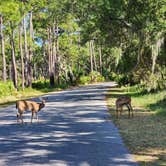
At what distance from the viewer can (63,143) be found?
1289 centimetres

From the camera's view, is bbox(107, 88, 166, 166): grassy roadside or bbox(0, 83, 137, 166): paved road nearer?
bbox(0, 83, 137, 166): paved road

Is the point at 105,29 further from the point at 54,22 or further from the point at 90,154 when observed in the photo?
the point at 54,22

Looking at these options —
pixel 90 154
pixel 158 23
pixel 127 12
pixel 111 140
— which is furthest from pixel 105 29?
pixel 90 154

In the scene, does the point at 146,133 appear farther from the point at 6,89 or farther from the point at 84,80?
the point at 84,80

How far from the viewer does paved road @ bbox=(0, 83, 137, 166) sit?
10406 mm

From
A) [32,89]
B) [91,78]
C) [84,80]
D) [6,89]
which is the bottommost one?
[32,89]

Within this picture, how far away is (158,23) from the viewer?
2673 centimetres

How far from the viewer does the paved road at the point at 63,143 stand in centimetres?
1041

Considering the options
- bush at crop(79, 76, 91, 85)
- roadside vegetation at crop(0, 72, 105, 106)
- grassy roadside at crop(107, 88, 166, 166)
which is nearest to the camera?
grassy roadside at crop(107, 88, 166, 166)

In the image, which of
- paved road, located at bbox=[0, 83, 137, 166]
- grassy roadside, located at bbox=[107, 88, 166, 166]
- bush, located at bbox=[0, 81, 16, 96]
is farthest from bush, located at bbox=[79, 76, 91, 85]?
paved road, located at bbox=[0, 83, 137, 166]

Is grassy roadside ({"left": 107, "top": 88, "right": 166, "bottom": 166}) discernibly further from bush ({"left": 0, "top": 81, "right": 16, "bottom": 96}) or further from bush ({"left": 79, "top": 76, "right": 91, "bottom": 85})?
bush ({"left": 79, "top": 76, "right": 91, "bottom": 85})

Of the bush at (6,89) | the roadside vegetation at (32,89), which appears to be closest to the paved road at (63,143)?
the roadside vegetation at (32,89)

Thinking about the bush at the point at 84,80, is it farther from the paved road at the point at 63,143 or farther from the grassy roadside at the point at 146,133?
the paved road at the point at 63,143

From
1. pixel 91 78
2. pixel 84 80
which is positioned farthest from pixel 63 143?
pixel 91 78
